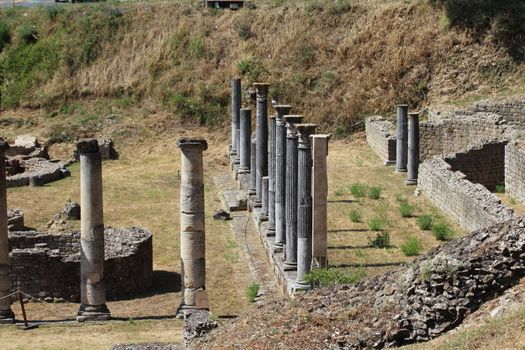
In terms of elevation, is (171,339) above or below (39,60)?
below

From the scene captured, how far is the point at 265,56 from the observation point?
52656mm

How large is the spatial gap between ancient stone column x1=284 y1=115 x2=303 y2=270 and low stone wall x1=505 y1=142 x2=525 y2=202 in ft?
31.9

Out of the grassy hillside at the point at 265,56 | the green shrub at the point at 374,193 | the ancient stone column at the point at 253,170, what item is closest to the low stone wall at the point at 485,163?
the green shrub at the point at 374,193

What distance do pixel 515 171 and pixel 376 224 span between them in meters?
5.95

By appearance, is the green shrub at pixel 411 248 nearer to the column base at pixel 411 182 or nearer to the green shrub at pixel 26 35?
the column base at pixel 411 182

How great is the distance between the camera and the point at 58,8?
59.4m

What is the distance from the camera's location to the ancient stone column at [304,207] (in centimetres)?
2366

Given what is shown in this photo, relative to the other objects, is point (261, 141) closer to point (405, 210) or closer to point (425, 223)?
point (405, 210)

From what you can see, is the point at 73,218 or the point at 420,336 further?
the point at 73,218

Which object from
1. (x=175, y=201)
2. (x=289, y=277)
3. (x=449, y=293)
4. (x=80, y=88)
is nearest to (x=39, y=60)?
(x=80, y=88)

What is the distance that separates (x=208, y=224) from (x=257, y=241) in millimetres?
3014

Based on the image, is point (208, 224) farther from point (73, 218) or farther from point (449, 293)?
point (449, 293)

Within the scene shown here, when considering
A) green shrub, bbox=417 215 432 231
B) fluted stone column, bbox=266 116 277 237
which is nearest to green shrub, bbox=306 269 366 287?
fluted stone column, bbox=266 116 277 237

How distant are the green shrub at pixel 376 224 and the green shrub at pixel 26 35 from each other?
101 ft
